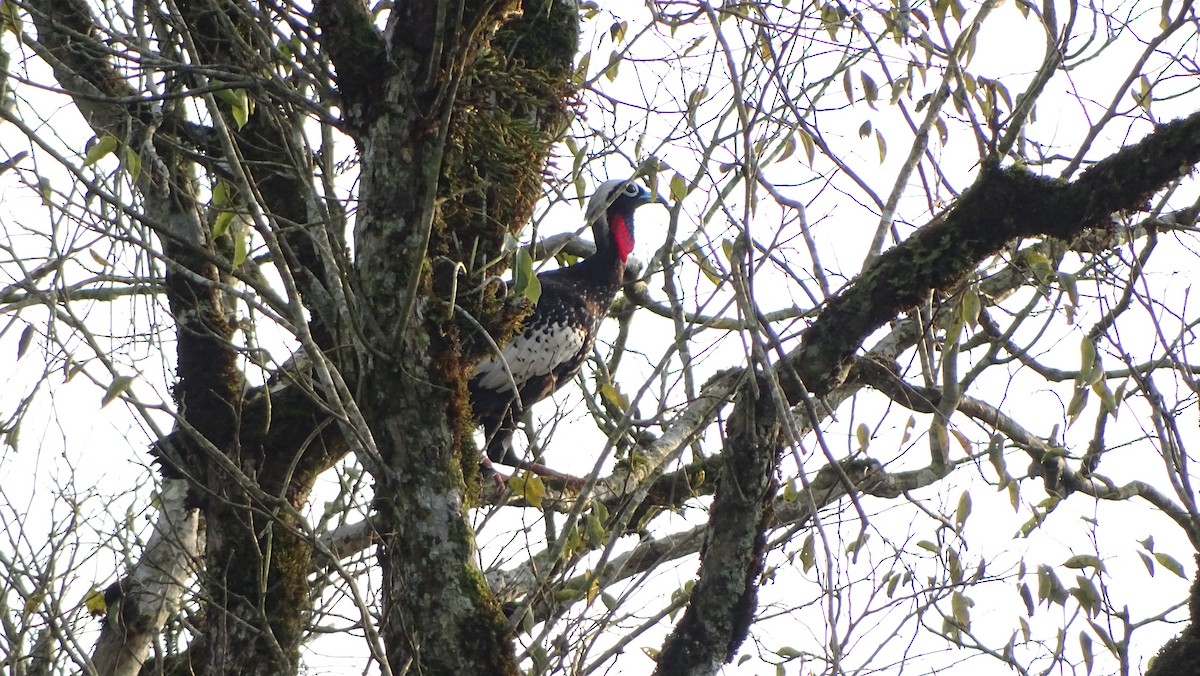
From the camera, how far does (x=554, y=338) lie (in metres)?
5.47

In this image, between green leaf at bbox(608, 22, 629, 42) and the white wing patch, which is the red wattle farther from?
green leaf at bbox(608, 22, 629, 42)

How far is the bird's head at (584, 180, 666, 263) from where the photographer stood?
228 inches

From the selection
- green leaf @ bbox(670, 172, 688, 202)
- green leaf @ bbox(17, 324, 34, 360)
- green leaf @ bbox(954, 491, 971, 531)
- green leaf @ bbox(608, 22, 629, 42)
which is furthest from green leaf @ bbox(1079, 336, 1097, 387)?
green leaf @ bbox(17, 324, 34, 360)

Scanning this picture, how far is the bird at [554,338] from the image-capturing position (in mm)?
5324

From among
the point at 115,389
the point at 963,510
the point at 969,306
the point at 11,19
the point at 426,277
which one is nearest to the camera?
the point at 115,389

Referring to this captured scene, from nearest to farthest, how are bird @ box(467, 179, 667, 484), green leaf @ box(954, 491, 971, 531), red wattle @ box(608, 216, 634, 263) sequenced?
green leaf @ box(954, 491, 971, 531) → bird @ box(467, 179, 667, 484) → red wattle @ box(608, 216, 634, 263)

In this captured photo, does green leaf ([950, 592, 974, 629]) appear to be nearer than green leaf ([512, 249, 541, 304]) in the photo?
No

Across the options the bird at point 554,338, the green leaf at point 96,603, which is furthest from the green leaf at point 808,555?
the green leaf at point 96,603

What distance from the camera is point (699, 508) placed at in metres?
4.44

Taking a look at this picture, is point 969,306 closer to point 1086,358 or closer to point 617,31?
point 1086,358

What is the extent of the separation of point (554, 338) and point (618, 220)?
2.87ft

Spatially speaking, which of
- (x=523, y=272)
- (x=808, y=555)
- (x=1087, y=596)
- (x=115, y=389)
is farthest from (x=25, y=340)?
(x=1087, y=596)

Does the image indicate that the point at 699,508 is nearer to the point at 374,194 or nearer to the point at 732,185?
the point at 732,185

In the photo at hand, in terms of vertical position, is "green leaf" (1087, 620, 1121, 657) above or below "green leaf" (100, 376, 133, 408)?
below
